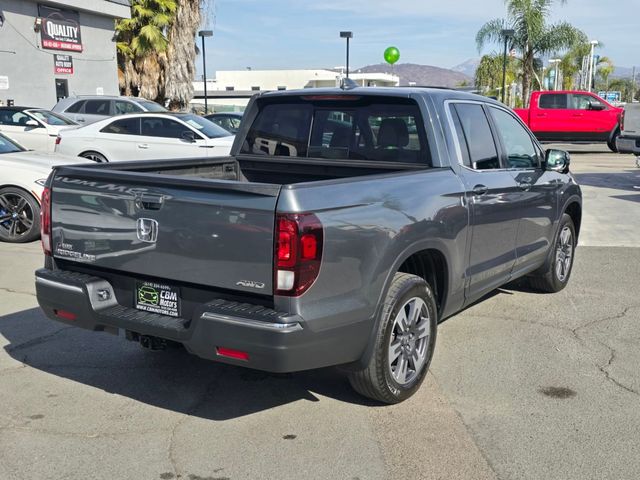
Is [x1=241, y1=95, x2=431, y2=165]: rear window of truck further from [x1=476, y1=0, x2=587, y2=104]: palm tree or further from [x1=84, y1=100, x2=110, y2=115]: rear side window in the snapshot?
[x1=476, y1=0, x2=587, y2=104]: palm tree

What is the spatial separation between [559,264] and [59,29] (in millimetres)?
22478

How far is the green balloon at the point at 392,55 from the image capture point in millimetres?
28359

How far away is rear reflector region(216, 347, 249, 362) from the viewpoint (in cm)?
356

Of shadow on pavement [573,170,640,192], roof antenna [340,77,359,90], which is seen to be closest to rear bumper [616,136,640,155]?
shadow on pavement [573,170,640,192]

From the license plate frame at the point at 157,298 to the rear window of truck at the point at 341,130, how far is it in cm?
188

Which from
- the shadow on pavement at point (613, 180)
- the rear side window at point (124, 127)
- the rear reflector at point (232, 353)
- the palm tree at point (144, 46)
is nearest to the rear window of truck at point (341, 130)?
the rear reflector at point (232, 353)

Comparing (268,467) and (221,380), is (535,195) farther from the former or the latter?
(268,467)

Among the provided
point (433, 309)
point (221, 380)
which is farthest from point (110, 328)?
point (433, 309)

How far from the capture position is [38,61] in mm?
23844

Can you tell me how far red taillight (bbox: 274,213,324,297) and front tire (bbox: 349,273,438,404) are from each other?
2.25 ft

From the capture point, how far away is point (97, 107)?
20.1 meters

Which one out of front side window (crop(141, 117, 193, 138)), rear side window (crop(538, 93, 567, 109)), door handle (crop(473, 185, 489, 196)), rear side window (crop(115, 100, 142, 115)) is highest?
rear side window (crop(538, 93, 567, 109))

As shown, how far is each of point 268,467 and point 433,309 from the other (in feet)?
5.02

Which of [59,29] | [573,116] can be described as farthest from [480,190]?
[59,29]
